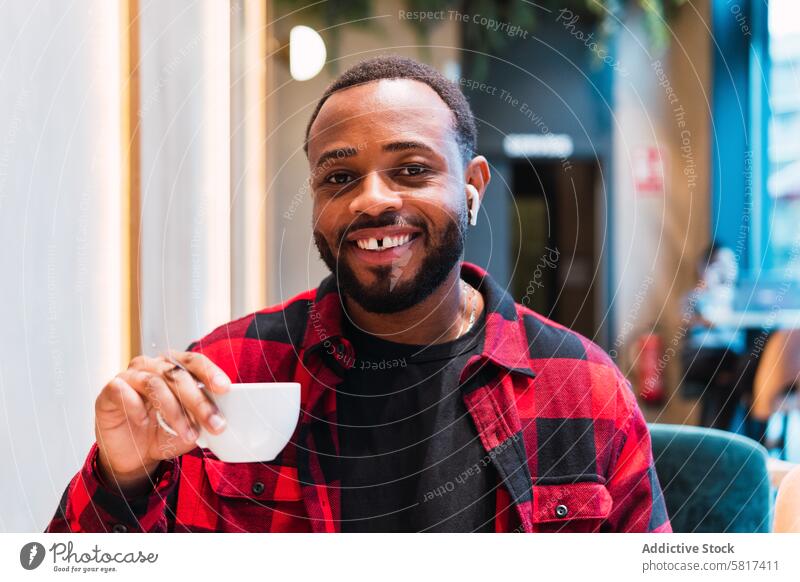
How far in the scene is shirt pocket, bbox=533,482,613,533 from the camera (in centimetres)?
57

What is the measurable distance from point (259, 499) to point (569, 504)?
0.76 feet

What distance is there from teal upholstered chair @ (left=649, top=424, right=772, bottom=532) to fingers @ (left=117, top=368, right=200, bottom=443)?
37 cm

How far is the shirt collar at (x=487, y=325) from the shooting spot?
591 millimetres

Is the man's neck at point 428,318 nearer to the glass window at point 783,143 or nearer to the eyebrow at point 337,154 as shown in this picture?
the eyebrow at point 337,154

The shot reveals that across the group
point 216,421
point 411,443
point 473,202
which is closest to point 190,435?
point 216,421

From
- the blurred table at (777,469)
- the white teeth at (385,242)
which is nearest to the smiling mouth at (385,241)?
the white teeth at (385,242)

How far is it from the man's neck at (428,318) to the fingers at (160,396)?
145mm

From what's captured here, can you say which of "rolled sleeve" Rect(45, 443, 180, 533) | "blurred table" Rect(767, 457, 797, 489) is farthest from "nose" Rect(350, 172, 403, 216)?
"blurred table" Rect(767, 457, 797, 489)

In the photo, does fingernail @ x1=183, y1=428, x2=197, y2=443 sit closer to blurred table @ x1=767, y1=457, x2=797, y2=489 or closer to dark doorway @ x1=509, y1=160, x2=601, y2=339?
dark doorway @ x1=509, y1=160, x2=601, y2=339

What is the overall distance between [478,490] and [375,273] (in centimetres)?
18

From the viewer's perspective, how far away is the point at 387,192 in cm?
56

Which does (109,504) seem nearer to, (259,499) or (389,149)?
(259,499)

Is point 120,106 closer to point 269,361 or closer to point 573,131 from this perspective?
point 269,361
